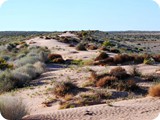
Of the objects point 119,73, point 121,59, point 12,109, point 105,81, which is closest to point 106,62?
point 121,59

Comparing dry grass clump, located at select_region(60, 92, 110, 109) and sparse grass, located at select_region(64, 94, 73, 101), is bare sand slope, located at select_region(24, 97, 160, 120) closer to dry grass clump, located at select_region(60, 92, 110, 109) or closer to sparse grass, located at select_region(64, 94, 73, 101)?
dry grass clump, located at select_region(60, 92, 110, 109)

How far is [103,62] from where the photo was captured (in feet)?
78.6

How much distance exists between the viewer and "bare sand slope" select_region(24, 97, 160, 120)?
9516 mm

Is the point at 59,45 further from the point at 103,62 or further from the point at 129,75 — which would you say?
the point at 129,75

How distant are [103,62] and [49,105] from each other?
34.5ft

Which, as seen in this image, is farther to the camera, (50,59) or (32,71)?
(50,59)

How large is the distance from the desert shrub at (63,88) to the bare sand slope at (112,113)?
4.70m

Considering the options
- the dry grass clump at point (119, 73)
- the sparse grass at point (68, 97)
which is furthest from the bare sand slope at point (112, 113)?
the dry grass clump at point (119, 73)

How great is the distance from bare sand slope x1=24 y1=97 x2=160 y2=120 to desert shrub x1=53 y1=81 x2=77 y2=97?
4700 mm

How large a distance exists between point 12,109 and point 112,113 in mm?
2347

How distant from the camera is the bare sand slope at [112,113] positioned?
31.2ft

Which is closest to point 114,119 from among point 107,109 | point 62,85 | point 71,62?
point 107,109

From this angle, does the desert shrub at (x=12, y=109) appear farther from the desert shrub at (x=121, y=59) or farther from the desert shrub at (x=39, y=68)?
the desert shrub at (x=121, y=59)

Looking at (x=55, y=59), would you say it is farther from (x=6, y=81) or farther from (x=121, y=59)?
(x=6, y=81)
